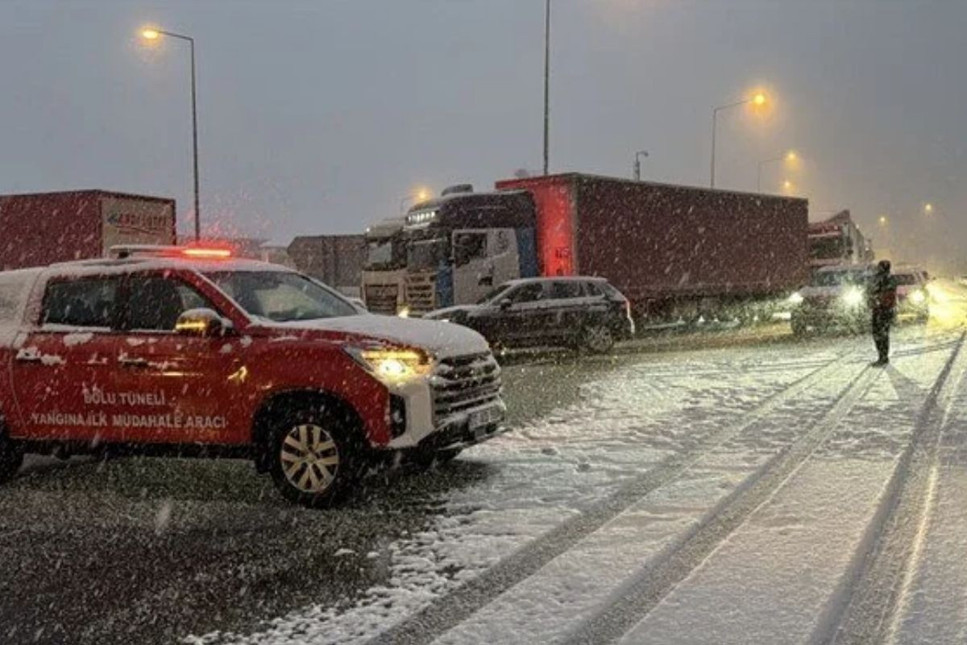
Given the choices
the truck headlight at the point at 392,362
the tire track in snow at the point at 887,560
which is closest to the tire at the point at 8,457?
the truck headlight at the point at 392,362

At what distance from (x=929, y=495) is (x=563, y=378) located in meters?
8.59

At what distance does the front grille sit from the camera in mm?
7085

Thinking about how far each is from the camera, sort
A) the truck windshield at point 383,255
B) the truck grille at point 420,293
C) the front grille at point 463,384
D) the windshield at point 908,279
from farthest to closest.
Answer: the windshield at point 908,279, the truck windshield at point 383,255, the truck grille at point 420,293, the front grille at point 463,384

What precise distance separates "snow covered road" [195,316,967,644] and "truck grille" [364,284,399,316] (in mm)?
10299

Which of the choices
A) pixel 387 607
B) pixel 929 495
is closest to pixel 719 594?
pixel 387 607

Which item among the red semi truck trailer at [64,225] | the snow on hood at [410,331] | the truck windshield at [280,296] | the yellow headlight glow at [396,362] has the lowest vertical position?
the yellow headlight glow at [396,362]

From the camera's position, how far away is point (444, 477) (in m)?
8.00

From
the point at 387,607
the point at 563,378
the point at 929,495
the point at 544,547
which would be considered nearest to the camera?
the point at 387,607

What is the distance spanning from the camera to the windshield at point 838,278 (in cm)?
2373

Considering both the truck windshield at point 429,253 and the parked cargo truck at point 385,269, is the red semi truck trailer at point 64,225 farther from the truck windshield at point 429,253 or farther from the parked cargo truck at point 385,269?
the truck windshield at point 429,253

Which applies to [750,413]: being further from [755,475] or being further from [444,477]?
[444,477]

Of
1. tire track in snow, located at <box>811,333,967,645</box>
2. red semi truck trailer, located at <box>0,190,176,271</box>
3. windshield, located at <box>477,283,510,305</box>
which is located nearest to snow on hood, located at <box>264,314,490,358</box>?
tire track in snow, located at <box>811,333,967,645</box>

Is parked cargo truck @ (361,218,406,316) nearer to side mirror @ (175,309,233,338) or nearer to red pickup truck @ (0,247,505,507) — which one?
red pickup truck @ (0,247,505,507)

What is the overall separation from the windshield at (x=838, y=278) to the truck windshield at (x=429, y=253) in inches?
393
